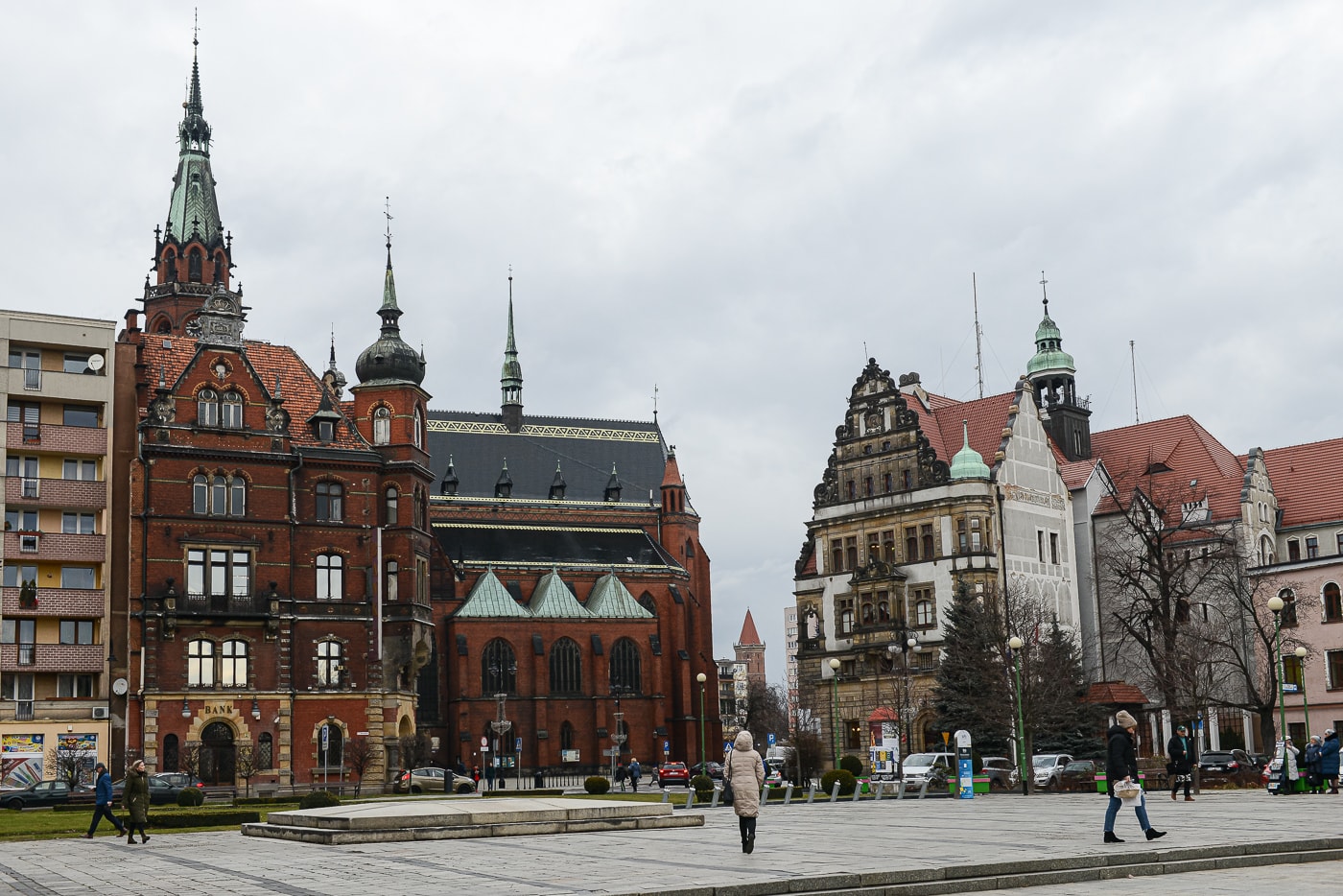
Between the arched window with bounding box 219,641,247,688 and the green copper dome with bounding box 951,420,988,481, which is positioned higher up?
the green copper dome with bounding box 951,420,988,481

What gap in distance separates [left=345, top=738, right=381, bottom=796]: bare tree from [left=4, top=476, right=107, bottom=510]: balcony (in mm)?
15782

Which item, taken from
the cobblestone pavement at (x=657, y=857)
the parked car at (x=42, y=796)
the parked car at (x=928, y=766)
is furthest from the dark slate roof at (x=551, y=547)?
the cobblestone pavement at (x=657, y=857)

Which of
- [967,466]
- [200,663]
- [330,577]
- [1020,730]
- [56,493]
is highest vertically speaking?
[967,466]

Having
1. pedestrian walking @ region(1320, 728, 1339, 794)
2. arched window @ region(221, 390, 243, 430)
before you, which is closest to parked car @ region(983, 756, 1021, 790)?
pedestrian walking @ region(1320, 728, 1339, 794)

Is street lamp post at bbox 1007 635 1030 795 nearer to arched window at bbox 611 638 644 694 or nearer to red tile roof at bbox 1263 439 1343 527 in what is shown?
→ red tile roof at bbox 1263 439 1343 527

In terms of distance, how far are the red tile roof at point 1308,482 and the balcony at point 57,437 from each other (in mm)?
61839

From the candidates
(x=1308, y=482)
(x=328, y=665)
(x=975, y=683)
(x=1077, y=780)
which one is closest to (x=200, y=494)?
(x=328, y=665)

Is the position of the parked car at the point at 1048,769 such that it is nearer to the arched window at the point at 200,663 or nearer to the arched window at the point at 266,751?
the arched window at the point at 266,751

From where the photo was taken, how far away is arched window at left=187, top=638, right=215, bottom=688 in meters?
67.5

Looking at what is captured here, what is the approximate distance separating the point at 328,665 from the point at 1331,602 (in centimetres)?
4834

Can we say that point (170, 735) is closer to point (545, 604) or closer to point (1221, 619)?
point (545, 604)

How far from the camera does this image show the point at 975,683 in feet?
219

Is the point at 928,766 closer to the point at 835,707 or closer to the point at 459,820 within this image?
the point at 835,707

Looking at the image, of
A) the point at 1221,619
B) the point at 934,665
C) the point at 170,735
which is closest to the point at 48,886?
the point at 170,735
